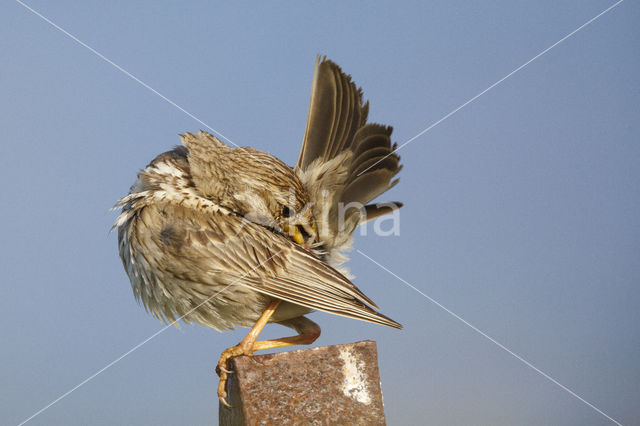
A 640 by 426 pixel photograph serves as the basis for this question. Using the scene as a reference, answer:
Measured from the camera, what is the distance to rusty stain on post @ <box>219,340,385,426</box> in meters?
3.02

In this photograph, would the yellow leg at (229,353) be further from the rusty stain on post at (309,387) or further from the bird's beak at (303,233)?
the bird's beak at (303,233)

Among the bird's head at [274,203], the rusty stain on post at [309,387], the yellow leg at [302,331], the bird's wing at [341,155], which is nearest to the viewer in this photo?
the rusty stain on post at [309,387]

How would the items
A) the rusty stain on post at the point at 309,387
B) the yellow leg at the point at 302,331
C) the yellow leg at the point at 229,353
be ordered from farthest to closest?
1. the yellow leg at the point at 302,331
2. the yellow leg at the point at 229,353
3. the rusty stain on post at the point at 309,387

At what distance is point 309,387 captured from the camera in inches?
121

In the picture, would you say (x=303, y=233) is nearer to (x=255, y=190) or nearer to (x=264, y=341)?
(x=255, y=190)

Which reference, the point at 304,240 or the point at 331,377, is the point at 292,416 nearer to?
the point at 331,377

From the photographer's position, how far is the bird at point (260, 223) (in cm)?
339

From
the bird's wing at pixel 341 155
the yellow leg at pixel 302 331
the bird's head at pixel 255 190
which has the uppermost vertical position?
the bird's wing at pixel 341 155

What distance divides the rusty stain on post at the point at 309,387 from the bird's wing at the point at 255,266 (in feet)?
0.84

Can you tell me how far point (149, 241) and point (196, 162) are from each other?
2.37 feet

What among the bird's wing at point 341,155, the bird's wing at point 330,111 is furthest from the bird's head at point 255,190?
the bird's wing at point 330,111

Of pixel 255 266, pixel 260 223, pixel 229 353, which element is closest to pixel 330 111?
pixel 260 223

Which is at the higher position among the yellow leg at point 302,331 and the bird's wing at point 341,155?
the bird's wing at point 341,155

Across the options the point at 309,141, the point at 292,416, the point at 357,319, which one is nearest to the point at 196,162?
the point at 309,141
